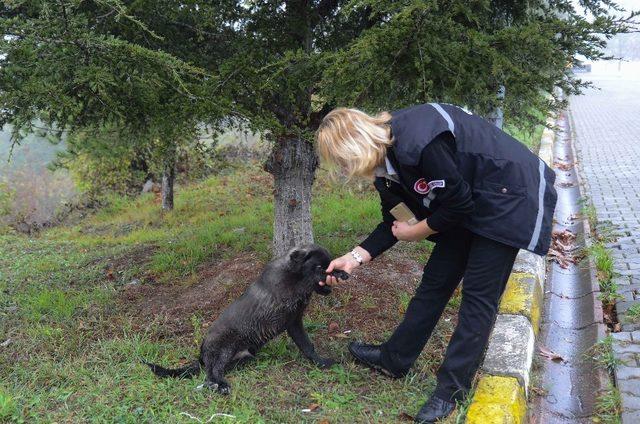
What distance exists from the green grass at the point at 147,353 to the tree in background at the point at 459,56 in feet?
5.85

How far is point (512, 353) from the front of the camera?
395 centimetres

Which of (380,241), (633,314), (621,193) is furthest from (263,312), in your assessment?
(621,193)

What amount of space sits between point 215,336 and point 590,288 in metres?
3.50

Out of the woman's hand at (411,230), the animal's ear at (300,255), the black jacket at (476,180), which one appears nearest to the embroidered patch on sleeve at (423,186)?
the black jacket at (476,180)

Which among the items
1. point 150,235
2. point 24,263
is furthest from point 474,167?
point 150,235

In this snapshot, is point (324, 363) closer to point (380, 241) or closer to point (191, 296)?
point (380, 241)

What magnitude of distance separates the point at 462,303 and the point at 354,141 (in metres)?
1.14

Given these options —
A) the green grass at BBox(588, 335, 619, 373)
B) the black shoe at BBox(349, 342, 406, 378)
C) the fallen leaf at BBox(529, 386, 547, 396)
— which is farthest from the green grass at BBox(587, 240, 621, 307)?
the black shoe at BBox(349, 342, 406, 378)

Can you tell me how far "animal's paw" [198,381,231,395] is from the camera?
3.57 m

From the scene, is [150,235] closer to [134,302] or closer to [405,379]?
[134,302]

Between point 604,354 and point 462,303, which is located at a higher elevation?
point 462,303

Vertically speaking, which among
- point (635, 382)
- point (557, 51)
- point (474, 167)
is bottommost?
point (635, 382)

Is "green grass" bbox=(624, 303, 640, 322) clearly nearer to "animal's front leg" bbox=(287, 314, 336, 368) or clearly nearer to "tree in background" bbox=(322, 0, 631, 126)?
"tree in background" bbox=(322, 0, 631, 126)

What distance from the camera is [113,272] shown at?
612 cm
